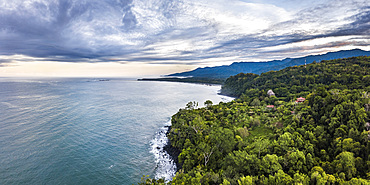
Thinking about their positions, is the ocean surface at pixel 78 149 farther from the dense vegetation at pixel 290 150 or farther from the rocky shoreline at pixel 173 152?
the dense vegetation at pixel 290 150

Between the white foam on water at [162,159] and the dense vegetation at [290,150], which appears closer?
the dense vegetation at [290,150]

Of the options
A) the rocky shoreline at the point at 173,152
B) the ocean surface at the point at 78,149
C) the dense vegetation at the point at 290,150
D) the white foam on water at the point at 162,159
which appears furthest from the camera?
the rocky shoreline at the point at 173,152

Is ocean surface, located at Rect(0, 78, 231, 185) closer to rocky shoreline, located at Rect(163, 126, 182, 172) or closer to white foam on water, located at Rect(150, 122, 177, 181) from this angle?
white foam on water, located at Rect(150, 122, 177, 181)

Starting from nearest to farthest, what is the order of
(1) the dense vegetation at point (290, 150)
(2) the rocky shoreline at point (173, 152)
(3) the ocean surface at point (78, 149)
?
(1) the dense vegetation at point (290, 150) → (3) the ocean surface at point (78, 149) → (2) the rocky shoreline at point (173, 152)

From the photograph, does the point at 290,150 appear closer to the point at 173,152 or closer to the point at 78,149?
the point at 173,152

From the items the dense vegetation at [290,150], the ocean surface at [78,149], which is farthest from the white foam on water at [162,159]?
the dense vegetation at [290,150]

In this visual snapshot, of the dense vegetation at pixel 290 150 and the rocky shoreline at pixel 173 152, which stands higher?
the dense vegetation at pixel 290 150

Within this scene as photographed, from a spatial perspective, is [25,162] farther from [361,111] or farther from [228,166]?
[361,111]

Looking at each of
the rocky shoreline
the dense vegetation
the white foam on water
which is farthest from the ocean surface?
the dense vegetation

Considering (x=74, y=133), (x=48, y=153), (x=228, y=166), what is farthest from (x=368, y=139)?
(x=74, y=133)
